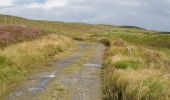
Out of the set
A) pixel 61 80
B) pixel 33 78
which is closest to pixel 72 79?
pixel 61 80

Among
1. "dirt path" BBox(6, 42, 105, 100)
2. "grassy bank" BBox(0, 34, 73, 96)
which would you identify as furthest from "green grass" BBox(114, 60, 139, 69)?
"grassy bank" BBox(0, 34, 73, 96)

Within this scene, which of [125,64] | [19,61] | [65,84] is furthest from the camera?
[19,61]

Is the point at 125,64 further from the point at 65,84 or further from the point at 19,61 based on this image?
the point at 65,84

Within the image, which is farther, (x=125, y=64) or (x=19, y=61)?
(x=19, y=61)

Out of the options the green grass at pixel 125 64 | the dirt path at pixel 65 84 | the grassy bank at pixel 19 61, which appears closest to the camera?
the dirt path at pixel 65 84

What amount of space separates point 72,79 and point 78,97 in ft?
14.4

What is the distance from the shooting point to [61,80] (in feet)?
62.7

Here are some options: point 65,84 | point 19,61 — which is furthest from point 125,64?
point 65,84

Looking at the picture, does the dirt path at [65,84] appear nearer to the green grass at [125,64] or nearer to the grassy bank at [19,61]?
the grassy bank at [19,61]

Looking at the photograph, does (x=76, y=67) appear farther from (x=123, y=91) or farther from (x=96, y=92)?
(x=123, y=91)

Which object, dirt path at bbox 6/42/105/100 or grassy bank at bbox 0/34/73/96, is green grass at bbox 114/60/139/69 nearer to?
dirt path at bbox 6/42/105/100

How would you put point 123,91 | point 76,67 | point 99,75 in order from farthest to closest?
point 76,67
point 99,75
point 123,91

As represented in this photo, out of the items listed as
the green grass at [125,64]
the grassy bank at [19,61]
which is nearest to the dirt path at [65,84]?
the grassy bank at [19,61]

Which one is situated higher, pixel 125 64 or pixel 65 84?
pixel 125 64
